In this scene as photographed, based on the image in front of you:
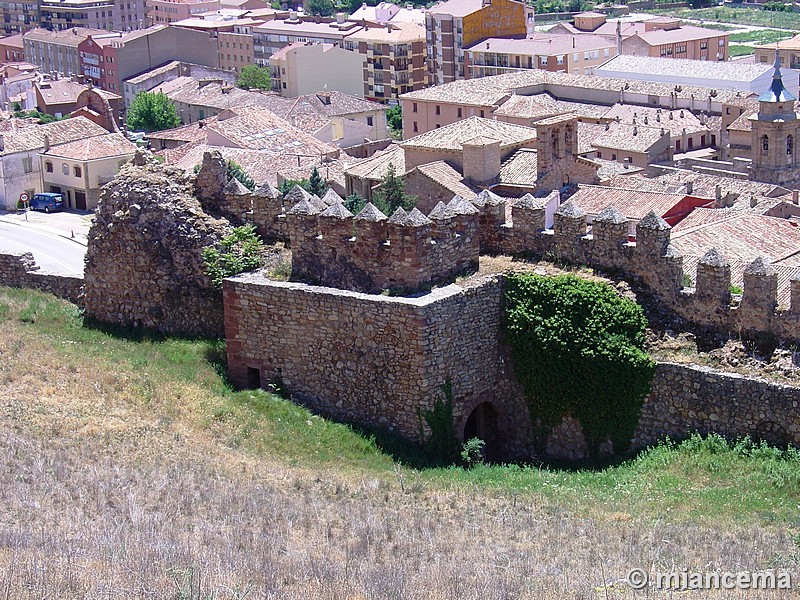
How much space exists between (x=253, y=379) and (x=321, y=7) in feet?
435

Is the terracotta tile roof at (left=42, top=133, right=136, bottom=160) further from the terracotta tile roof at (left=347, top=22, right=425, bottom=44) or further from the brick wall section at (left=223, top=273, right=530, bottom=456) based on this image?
the terracotta tile roof at (left=347, top=22, right=425, bottom=44)

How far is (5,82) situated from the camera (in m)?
94.5

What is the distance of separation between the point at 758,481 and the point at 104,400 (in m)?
9.08

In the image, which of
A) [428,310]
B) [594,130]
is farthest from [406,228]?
[594,130]

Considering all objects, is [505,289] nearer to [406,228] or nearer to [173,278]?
[406,228]

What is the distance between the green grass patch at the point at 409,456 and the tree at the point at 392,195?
76.1 ft

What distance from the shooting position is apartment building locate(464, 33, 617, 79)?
93938 millimetres

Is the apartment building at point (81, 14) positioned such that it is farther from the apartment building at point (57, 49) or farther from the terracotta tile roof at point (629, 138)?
the terracotta tile roof at point (629, 138)

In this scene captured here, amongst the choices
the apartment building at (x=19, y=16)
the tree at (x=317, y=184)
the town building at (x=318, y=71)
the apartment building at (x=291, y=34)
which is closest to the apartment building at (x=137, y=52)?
the apartment building at (x=291, y=34)

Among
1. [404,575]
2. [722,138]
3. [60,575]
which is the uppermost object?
[60,575]

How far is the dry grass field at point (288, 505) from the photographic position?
12.2 meters

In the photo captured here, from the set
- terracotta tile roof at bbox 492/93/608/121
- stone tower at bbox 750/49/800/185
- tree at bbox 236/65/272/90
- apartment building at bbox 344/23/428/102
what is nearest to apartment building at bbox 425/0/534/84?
apartment building at bbox 344/23/428/102

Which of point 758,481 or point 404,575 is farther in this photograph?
point 758,481

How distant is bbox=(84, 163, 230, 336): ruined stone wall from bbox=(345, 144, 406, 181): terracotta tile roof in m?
28.0
